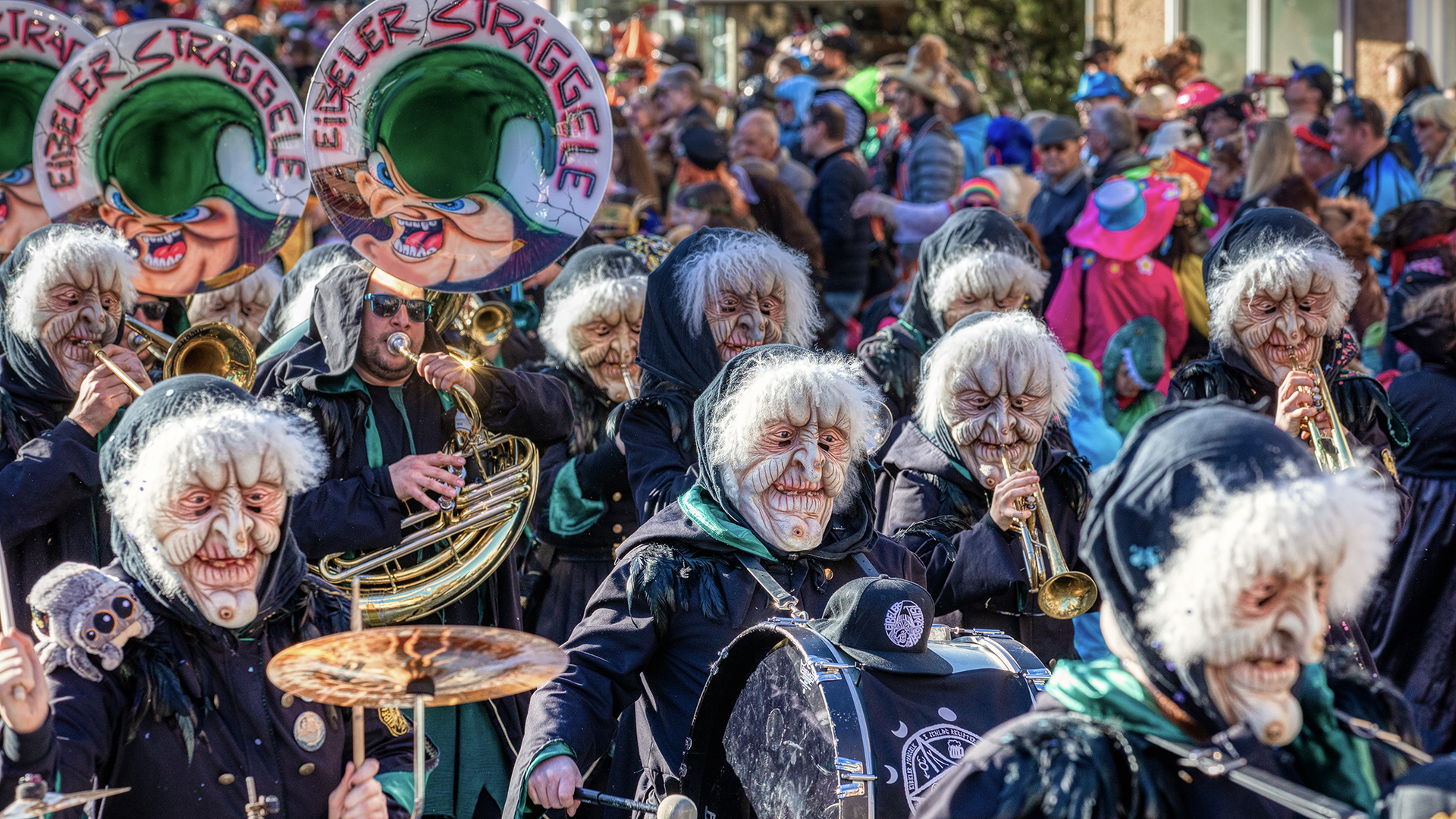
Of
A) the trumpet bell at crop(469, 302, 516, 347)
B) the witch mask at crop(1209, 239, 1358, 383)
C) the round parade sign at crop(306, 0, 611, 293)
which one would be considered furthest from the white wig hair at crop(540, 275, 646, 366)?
the witch mask at crop(1209, 239, 1358, 383)

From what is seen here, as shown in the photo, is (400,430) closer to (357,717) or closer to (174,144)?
(174,144)

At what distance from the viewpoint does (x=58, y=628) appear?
2994 mm

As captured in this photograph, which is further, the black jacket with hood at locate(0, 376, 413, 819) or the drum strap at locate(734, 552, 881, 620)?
the drum strap at locate(734, 552, 881, 620)

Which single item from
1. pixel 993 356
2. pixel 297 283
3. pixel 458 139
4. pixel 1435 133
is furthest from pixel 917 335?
pixel 1435 133

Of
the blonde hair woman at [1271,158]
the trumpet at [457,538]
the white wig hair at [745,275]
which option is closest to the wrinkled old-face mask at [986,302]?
the white wig hair at [745,275]

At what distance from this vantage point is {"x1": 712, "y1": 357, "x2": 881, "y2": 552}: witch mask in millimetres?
3951

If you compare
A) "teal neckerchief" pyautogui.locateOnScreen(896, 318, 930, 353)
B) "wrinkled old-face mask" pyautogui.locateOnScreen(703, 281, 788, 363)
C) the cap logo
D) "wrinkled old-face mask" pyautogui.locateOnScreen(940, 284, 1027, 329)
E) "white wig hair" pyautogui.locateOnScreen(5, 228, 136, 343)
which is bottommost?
the cap logo

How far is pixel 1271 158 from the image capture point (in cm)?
893

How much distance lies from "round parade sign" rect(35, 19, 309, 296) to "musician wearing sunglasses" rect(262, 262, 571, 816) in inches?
38.1

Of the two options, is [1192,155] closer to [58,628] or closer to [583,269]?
[583,269]

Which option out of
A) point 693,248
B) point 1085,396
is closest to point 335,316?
point 693,248

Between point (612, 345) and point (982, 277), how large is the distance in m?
1.35

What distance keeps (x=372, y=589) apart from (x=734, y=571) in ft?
4.49

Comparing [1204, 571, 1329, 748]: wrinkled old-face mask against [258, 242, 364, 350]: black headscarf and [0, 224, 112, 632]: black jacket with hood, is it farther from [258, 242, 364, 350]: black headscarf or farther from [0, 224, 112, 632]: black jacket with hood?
[258, 242, 364, 350]: black headscarf
